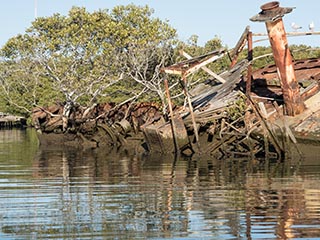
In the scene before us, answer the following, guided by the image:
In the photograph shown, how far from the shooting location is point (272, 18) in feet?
73.9

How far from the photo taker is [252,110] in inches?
982

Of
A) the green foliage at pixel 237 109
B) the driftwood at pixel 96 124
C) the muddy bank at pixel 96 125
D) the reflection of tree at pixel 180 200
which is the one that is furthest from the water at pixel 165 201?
the driftwood at pixel 96 124

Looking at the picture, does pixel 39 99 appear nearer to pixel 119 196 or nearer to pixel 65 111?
pixel 65 111

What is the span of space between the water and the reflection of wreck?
1.26m

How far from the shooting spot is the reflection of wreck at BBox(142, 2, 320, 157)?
76.4 feet

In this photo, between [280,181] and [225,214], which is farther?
[280,181]

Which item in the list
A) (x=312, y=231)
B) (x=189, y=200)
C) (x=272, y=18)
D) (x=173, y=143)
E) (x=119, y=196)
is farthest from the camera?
(x=173, y=143)

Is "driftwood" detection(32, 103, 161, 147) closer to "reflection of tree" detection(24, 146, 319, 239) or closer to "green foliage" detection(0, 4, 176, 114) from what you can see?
"green foliage" detection(0, 4, 176, 114)

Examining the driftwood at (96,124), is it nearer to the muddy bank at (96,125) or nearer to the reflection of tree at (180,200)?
the muddy bank at (96,125)

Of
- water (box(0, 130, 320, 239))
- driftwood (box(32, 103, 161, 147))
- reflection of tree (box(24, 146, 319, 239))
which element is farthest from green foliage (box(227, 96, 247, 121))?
driftwood (box(32, 103, 161, 147))

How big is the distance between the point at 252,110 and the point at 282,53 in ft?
8.24

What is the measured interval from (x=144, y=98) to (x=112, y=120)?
491 cm

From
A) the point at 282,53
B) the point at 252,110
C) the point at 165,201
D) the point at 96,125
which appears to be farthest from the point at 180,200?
the point at 96,125

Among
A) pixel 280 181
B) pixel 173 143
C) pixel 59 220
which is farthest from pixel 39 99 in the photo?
pixel 59 220
